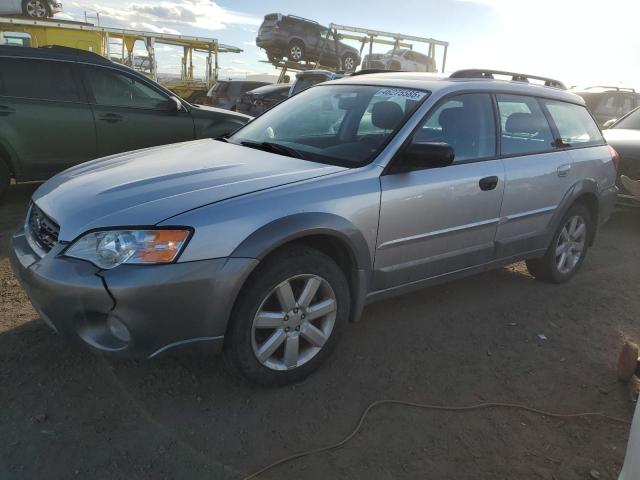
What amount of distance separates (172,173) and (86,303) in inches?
34.6

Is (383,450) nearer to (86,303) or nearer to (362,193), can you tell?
(362,193)

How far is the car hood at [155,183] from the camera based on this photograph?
2502 millimetres

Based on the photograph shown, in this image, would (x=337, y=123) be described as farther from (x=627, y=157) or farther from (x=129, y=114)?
(x=627, y=157)

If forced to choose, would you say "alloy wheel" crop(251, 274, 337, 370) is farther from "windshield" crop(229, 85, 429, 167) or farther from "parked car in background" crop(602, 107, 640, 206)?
"parked car in background" crop(602, 107, 640, 206)

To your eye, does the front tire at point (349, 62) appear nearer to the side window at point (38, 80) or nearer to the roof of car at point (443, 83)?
the side window at point (38, 80)

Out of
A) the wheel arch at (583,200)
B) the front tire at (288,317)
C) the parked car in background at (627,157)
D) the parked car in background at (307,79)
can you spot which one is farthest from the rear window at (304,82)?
the front tire at (288,317)

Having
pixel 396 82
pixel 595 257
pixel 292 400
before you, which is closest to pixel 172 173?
pixel 292 400

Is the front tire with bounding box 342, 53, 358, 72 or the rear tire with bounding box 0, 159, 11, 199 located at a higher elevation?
the front tire with bounding box 342, 53, 358, 72

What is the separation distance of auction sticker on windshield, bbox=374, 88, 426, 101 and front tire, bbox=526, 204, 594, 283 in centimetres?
185

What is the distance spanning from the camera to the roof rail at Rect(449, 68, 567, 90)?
3924mm

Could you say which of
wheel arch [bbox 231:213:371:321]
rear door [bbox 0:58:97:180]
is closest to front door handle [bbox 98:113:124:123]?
rear door [bbox 0:58:97:180]

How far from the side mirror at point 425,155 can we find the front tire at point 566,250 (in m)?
1.85

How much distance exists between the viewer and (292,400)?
9.20 feet

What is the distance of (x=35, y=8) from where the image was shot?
54.0 feet
